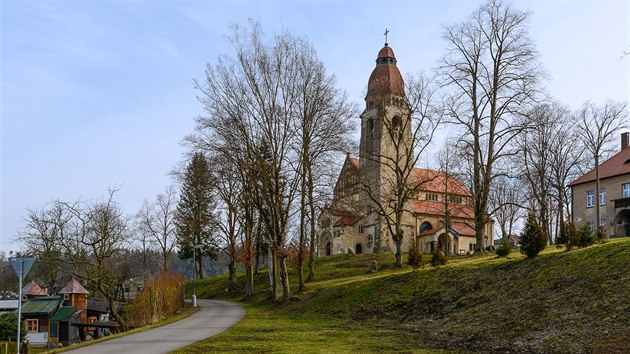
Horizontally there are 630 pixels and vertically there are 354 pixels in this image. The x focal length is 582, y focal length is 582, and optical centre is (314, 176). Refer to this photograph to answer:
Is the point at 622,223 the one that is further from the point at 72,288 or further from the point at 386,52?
the point at 72,288

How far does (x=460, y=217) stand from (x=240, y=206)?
32551 millimetres

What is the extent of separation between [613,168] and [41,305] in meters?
42.4

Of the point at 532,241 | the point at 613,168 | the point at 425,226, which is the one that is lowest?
the point at 532,241

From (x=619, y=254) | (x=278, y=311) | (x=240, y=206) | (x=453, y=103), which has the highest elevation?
(x=453, y=103)

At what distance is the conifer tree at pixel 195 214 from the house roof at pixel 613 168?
28920mm

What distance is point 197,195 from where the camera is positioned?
178 feet

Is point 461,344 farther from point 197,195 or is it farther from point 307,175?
point 197,195

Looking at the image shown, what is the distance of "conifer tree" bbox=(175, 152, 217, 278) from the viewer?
4653 cm

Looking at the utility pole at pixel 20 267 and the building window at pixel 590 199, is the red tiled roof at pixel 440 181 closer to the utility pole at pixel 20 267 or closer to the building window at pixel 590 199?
the building window at pixel 590 199

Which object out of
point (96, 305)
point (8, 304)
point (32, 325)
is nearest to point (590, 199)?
point (96, 305)

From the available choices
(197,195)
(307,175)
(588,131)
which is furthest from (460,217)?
(307,175)

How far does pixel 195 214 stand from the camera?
5306 centimetres

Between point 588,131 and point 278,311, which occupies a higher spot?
point 588,131

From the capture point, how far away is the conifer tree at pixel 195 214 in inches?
1832
